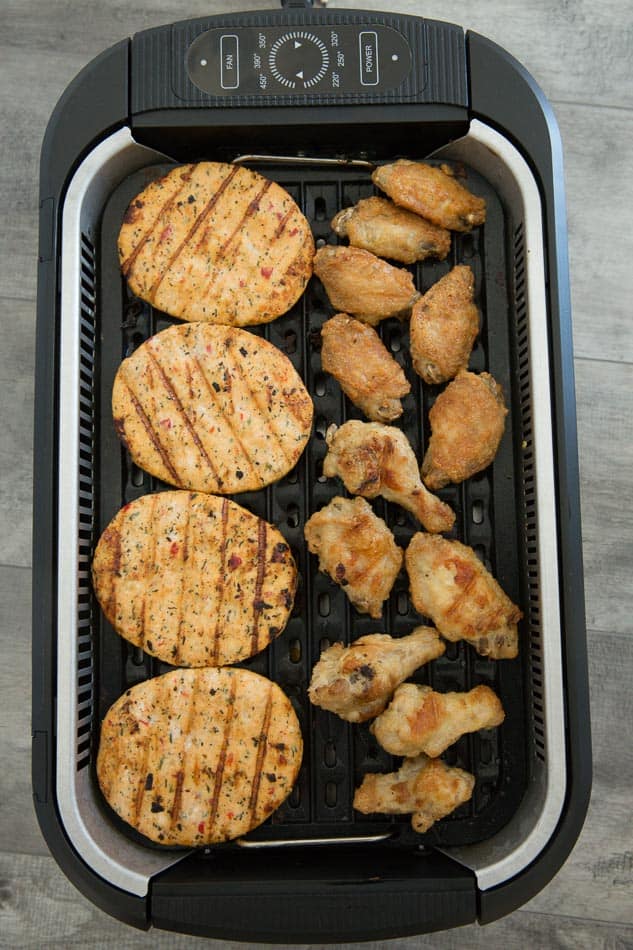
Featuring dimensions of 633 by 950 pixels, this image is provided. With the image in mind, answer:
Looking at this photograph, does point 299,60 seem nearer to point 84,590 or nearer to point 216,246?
point 216,246

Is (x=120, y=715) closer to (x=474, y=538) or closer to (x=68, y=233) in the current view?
(x=474, y=538)

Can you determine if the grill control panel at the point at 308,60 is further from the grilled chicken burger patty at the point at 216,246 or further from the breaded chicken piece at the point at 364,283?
the breaded chicken piece at the point at 364,283

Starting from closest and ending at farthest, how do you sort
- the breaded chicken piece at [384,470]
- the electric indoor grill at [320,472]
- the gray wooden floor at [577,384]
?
the electric indoor grill at [320,472]
the breaded chicken piece at [384,470]
the gray wooden floor at [577,384]

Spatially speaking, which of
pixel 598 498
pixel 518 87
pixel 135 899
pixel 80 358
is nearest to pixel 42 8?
pixel 80 358

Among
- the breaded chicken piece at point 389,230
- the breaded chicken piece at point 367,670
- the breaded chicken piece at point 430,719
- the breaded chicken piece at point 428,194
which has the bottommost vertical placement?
the breaded chicken piece at point 430,719

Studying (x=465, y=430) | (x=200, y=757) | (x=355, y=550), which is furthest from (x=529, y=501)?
(x=200, y=757)

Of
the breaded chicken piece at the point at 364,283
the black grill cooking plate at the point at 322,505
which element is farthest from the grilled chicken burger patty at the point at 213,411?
the breaded chicken piece at the point at 364,283
